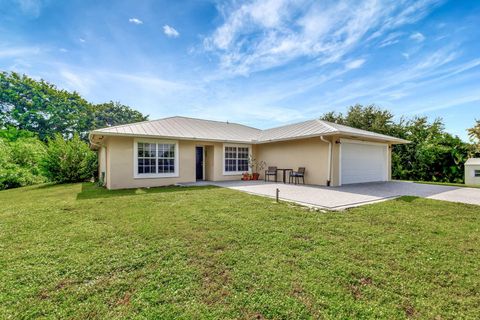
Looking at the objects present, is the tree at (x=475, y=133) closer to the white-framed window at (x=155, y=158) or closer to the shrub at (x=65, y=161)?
the white-framed window at (x=155, y=158)

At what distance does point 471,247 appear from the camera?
11.3 feet

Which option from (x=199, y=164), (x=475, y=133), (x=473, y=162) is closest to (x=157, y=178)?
(x=199, y=164)

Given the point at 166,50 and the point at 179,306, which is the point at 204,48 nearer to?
the point at 166,50

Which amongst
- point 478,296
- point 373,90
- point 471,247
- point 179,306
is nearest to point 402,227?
point 471,247

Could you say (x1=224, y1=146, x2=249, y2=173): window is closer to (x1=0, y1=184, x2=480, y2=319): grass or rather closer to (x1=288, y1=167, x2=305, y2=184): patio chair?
(x1=288, y1=167, x2=305, y2=184): patio chair

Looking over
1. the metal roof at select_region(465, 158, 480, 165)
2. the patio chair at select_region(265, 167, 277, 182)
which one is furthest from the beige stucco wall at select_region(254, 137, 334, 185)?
the metal roof at select_region(465, 158, 480, 165)

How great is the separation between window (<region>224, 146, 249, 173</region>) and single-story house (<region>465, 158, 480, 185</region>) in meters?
16.2

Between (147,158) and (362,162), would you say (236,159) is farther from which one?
(362,162)

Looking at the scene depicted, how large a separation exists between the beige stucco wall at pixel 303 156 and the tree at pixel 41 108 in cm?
2594

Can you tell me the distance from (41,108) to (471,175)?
43246 millimetres

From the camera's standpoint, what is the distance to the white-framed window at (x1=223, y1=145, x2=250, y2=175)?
1324 centimetres

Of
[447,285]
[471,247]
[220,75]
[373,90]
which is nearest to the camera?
[447,285]

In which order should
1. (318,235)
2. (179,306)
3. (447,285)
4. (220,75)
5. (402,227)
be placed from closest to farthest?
1. (179,306)
2. (447,285)
3. (318,235)
4. (402,227)
5. (220,75)

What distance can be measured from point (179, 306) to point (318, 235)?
8.86ft
